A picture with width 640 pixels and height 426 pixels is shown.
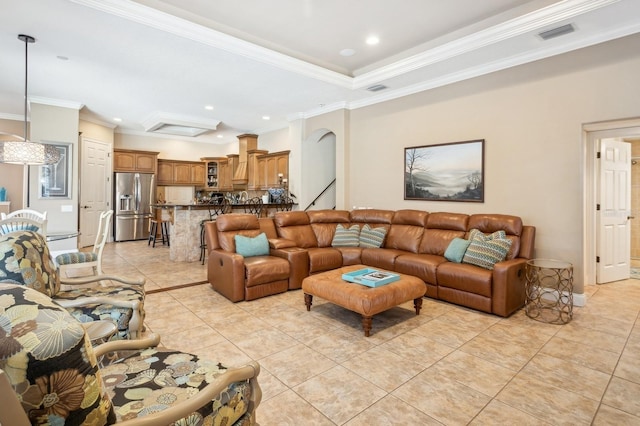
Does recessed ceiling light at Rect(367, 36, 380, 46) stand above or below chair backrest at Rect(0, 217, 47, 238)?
above

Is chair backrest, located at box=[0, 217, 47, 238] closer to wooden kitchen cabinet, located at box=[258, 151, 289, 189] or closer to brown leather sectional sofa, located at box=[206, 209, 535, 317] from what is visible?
brown leather sectional sofa, located at box=[206, 209, 535, 317]

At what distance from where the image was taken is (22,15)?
3.32 meters

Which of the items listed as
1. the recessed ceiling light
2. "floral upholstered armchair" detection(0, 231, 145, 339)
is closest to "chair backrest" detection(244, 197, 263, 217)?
the recessed ceiling light

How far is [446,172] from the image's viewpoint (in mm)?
5090

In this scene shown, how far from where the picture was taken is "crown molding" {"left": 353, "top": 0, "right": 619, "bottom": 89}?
3.24 meters

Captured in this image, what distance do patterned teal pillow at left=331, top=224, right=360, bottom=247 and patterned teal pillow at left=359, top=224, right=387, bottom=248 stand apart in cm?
9

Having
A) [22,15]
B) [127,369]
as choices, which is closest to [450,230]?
[127,369]

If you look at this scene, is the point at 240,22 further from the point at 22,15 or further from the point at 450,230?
the point at 450,230

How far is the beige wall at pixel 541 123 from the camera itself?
12.0 ft

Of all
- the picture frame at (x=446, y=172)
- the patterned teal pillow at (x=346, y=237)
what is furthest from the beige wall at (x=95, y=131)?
the picture frame at (x=446, y=172)

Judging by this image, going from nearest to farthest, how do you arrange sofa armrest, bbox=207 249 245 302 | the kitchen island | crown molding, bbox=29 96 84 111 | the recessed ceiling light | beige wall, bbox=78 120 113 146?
sofa armrest, bbox=207 249 245 302 < the recessed ceiling light < crown molding, bbox=29 96 84 111 < the kitchen island < beige wall, bbox=78 120 113 146

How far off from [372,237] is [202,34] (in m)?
3.54

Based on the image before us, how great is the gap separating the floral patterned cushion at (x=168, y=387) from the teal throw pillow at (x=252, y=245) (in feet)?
8.96

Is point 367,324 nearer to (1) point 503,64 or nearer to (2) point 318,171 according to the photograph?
(1) point 503,64
